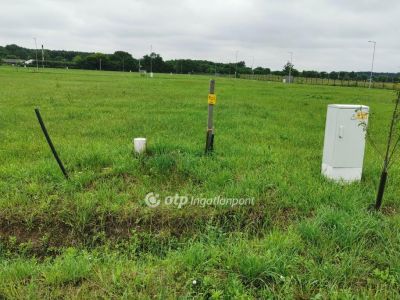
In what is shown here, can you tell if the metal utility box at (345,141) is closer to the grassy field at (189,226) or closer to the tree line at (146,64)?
the grassy field at (189,226)

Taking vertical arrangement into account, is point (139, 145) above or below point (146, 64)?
below

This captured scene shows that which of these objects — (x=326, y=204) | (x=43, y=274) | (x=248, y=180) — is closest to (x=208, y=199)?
(x=248, y=180)

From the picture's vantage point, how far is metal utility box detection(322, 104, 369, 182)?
4141 millimetres

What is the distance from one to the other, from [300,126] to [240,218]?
20.0 feet

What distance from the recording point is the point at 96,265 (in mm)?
2561

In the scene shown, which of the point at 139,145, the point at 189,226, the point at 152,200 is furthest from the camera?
the point at 139,145

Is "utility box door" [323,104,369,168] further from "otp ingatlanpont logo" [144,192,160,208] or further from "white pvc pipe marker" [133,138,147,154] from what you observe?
"white pvc pipe marker" [133,138,147,154]

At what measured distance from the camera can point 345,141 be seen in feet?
13.7

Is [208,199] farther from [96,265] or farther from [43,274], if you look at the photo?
[43,274]

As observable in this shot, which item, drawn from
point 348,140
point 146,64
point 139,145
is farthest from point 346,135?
point 146,64

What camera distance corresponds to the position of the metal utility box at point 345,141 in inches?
163

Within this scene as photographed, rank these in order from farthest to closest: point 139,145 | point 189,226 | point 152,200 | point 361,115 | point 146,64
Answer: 1. point 146,64
2. point 139,145
3. point 361,115
4. point 152,200
5. point 189,226

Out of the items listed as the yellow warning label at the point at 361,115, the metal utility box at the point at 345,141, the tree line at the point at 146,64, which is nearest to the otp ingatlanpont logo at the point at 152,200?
the metal utility box at the point at 345,141

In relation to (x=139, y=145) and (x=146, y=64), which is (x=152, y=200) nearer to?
(x=139, y=145)
